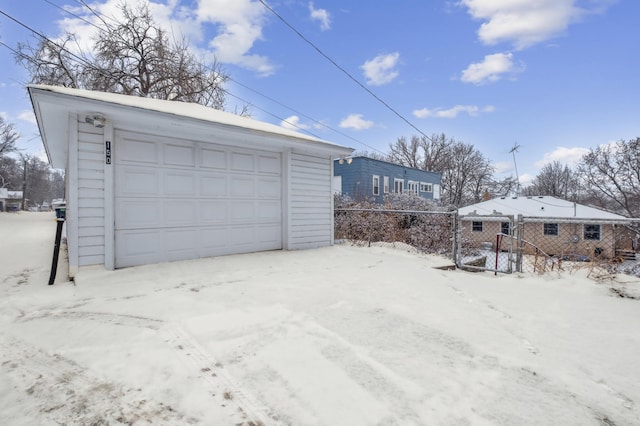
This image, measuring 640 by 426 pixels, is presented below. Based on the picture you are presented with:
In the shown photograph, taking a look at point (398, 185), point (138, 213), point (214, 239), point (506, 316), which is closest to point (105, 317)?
point (138, 213)

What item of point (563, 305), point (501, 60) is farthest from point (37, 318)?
point (501, 60)

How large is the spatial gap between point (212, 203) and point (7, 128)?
1439 inches

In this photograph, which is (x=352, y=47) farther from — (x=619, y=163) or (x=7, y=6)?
(x=619, y=163)

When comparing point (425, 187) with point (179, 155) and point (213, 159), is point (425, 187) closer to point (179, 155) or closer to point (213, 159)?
point (213, 159)

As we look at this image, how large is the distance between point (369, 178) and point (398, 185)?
377cm

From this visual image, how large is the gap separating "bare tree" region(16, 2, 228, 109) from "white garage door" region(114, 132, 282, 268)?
11.5m

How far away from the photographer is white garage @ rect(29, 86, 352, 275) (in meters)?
4.34

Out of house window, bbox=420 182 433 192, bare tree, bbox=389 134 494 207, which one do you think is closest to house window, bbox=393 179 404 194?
house window, bbox=420 182 433 192

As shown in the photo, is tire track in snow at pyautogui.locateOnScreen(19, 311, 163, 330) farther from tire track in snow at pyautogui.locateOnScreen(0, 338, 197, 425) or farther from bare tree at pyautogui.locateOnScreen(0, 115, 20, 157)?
bare tree at pyautogui.locateOnScreen(0, 115, 20, 157)

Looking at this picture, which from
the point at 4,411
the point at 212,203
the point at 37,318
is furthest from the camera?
the point at 212,203

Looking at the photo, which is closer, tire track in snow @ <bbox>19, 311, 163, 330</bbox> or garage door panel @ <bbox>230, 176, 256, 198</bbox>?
tire track in snow @ <bbox>19, 311, 163, 330</bbox>

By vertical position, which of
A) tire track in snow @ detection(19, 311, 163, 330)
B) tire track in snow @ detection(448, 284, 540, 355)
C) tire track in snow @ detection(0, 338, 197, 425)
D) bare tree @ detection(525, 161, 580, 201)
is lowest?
tire track in snow @ detection(448, 284, 540, 355)

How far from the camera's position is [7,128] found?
28.6m

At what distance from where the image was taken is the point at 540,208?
19.6m
